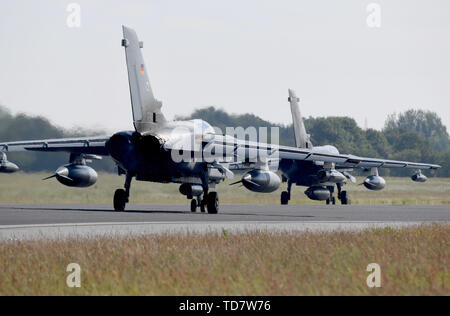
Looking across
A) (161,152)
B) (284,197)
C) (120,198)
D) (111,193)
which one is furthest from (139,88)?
(284,197)

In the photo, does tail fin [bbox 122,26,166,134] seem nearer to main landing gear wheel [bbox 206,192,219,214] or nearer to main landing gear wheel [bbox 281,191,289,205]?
main landing gear wheel [bbox 206,192,219,214]

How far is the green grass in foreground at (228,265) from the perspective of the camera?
10109 mm

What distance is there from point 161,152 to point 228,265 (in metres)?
14.5

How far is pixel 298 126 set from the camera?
150 ft

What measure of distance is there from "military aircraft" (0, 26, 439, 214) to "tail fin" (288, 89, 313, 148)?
1186cm

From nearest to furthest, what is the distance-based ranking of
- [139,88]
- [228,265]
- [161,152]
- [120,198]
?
[228,265]
[139,88]
[161,152]
[120,198]

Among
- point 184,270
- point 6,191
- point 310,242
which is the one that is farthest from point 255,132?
point 184,270

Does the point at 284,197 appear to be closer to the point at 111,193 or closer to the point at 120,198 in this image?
the point at 111,193

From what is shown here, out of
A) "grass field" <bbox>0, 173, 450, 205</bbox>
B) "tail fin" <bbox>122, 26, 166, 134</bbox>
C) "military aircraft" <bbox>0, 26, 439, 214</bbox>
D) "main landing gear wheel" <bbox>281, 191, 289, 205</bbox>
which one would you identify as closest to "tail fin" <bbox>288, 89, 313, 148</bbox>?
"main landing gear wheel" <bbox>281, 191, 289, 205</bbox>

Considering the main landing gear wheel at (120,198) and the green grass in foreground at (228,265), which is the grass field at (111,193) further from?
the green grass in foreground at (228,265)

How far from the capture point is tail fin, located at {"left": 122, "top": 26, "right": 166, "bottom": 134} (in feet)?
84.6
